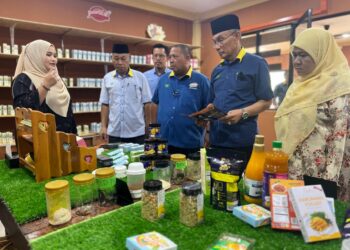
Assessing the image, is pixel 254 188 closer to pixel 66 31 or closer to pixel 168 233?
pixel 168 233

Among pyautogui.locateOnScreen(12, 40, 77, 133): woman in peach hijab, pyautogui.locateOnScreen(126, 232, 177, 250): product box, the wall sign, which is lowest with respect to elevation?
pyautogui.locateOnScreen(126, 232, 177, 250): product box

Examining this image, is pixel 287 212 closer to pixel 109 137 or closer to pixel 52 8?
pixel 109 137

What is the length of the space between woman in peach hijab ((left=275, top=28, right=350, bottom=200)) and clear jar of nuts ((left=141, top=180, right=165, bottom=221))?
70 centimetres

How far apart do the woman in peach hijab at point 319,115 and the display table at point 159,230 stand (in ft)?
0.90

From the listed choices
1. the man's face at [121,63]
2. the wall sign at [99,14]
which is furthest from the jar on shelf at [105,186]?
the wall sign at [99,14]

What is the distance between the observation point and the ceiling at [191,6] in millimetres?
5594

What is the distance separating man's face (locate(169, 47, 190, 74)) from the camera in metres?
2.46

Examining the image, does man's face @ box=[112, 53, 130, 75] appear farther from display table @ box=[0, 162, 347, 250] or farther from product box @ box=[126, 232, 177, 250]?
product box @ box=[126, 232, 177, 250]

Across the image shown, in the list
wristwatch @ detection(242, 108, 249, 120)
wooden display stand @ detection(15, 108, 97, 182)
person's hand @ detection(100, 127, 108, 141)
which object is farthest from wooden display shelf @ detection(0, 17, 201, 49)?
wristwatch @ detection(242, 108, 249, 120)

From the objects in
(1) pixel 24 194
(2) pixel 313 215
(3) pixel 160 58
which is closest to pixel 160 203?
(2) pixel 313 215

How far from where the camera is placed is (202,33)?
6.78m

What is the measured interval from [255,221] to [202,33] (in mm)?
6443

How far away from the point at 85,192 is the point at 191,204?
0.45 meters

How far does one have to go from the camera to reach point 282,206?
0.92 metres
